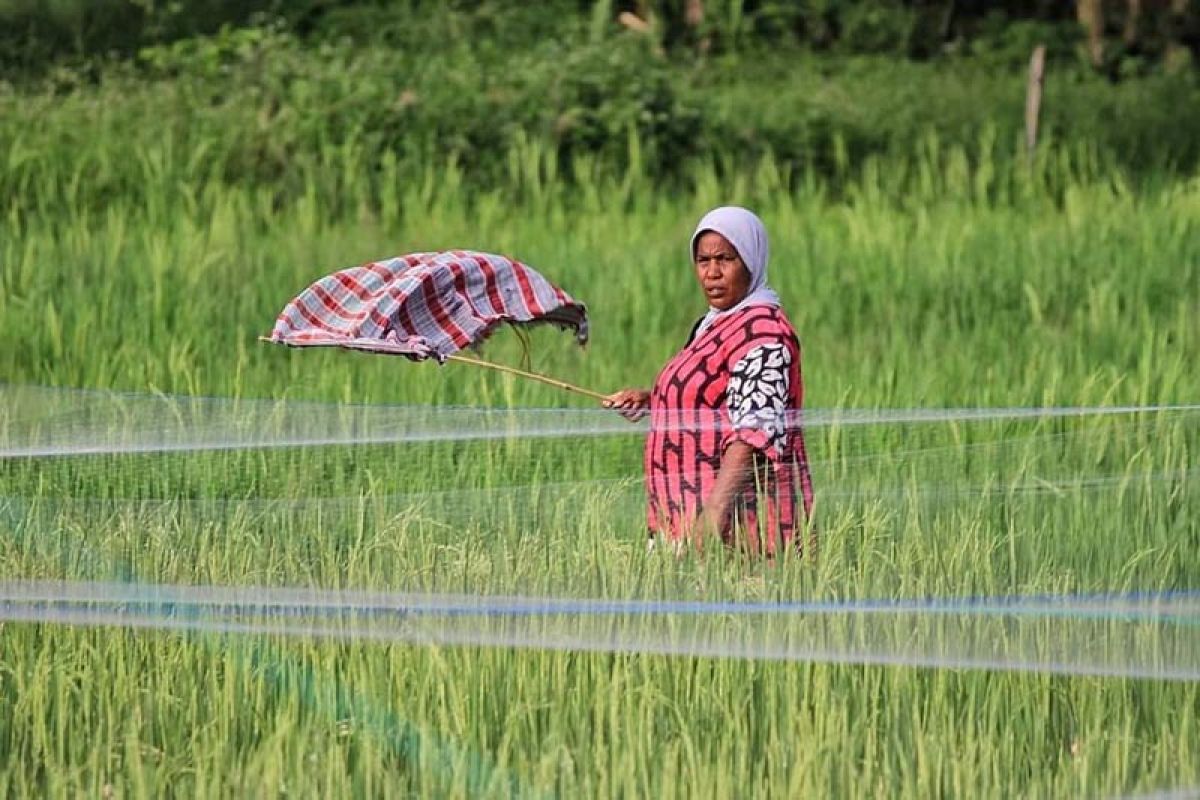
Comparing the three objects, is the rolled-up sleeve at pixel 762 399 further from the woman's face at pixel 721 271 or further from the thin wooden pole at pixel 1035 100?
the thin wooden pole at pixel 1035 100

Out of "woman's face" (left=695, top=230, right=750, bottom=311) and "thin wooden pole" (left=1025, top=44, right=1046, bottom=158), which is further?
"thin wooden pole" (left=1025, top=44, right=1046, bottom=158)

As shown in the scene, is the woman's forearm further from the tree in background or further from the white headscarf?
the tree in background

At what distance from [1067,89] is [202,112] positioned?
516cm

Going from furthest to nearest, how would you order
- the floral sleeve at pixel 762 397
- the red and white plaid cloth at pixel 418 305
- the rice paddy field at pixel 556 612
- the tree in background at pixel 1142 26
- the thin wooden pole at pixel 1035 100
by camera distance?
the tree in background at pixel 1142 26, the thin wooden pole at pixel 1035 100, the red and white plaid cloth at pixel 418 305, the floral sleeve at pixel 762 397, the rice paddy field at pixel 556 612

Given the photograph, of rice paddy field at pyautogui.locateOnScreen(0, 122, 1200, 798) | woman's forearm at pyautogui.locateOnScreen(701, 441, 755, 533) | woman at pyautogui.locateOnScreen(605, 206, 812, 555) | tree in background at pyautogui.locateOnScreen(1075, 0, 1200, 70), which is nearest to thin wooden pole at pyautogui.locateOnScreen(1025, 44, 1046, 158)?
tree in background at pyautogui.locateOnScreen(1075, 0, 1200, 70)

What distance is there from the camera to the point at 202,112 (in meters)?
10.2

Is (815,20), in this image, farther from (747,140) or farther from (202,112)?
(202,112)

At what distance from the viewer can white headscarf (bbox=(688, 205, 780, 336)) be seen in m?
3.40

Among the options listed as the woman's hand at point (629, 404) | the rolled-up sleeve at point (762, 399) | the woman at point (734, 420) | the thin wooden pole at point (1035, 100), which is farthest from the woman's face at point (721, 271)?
the thin wooden pole at point (1035, 100)

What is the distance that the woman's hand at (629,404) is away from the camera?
3.59 meters

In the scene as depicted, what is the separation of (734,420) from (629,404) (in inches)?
10.4

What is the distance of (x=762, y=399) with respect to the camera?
3.38 m

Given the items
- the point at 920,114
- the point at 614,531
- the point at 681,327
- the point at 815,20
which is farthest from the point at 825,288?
the point at 815,20

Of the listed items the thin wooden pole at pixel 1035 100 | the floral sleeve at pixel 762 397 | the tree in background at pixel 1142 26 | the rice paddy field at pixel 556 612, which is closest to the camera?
the rice paddy field at pixel 556 612
